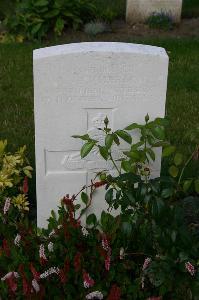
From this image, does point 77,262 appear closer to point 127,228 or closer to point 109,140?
point 127,228

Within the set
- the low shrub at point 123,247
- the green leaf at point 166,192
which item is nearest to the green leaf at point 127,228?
the low shrub at point 123,247

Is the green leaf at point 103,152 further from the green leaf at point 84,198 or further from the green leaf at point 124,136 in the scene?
the green leaf at point 84,198

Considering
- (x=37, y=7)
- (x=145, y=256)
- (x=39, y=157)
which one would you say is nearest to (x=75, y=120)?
(x=39, y=157)

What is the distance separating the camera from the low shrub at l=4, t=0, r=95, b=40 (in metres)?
6.94

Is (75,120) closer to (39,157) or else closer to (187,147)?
(39,157)

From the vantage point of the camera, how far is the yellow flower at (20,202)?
355cm

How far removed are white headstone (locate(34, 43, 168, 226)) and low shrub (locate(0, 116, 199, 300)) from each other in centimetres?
10

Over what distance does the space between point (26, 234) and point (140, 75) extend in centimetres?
107

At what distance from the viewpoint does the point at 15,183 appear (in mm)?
3680

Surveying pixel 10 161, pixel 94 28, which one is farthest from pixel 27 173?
pixel 94 28

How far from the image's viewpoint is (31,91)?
18.6 feet

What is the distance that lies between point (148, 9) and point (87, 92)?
16.2 feet

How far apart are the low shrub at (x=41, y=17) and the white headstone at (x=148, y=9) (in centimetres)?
73

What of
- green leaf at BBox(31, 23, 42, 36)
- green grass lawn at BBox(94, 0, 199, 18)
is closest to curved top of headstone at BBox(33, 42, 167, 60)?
green leaf at BBox(31, 23, 42, 36)
